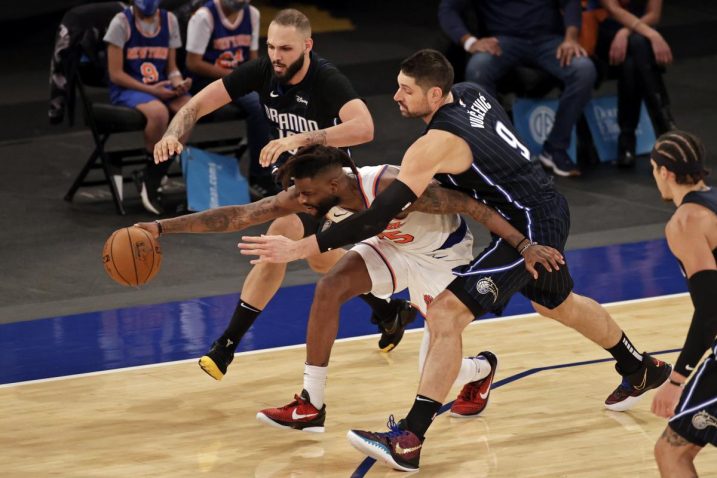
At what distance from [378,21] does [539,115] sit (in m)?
4.84

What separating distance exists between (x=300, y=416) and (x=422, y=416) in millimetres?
677

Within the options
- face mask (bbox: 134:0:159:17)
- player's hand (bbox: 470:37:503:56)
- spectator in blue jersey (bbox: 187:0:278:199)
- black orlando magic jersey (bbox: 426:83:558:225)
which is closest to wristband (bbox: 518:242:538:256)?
black orlando magic jersey (bbox: 426:83:558:225)

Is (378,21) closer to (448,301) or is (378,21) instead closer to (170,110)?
(170,110)

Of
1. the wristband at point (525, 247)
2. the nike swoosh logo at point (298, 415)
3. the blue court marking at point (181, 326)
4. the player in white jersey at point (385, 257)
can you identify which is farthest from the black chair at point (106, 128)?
the wristband at point (525, 247)

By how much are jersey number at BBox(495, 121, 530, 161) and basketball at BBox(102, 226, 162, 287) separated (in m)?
1.50

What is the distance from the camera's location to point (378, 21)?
1542cm

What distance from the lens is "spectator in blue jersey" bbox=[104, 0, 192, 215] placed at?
31.6 feet

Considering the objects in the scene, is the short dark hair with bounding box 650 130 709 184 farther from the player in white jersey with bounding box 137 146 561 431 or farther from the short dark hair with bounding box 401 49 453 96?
the short dark hair with bounding box 401 49 453 96

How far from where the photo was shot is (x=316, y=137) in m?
6.25

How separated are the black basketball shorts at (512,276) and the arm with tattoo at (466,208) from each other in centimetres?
5

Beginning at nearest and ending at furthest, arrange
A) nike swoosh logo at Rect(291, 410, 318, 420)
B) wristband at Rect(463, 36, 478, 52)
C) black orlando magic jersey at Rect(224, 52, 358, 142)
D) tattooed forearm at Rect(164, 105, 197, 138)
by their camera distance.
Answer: nike swoosh logo at Rect(291, 410, 318, 420) < tattooed forearm at Rect(164, 105, 197, 138) < black orlando magic jersey at Rect(224, 52, 358, 142) < wristband at Rect(463, 36, 478, 52)

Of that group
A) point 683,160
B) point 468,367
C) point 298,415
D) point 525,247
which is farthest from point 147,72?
point 683,160

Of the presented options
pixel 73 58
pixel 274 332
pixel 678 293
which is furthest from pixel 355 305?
pixel 73 58

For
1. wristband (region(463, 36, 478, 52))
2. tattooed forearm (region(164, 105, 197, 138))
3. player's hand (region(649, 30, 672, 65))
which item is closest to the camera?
tattooed forearm (region(164, 105, 197, 138))
